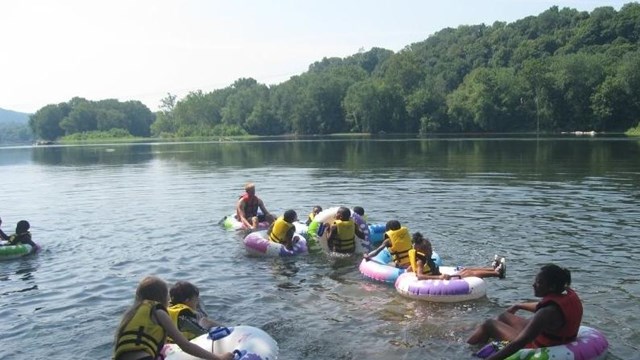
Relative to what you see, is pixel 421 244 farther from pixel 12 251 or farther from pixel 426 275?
pixel 12 251

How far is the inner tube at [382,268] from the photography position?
12.3m

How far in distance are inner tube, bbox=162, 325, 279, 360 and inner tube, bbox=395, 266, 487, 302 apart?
13.3ft

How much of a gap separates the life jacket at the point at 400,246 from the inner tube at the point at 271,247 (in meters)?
3.07

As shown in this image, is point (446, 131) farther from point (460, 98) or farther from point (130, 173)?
point (130, 173)

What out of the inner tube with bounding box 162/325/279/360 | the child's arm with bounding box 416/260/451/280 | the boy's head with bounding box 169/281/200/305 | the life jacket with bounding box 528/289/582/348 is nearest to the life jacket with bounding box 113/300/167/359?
the inner tube with bounding box 162/325/279/360

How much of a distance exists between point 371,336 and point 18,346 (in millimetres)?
5640

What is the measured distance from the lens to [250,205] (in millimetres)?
18766

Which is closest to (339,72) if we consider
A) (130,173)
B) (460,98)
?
(460,98)

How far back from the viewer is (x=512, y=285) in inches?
471

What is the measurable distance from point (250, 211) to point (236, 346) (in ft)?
36.8

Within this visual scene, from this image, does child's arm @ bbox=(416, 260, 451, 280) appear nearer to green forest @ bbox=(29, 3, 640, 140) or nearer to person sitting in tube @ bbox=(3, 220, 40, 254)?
person sitting in tube @ bbox=(3, 220, 40, 254)

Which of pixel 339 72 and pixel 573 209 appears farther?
pixel 339 72

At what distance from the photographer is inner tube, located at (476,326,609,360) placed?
7887 mm

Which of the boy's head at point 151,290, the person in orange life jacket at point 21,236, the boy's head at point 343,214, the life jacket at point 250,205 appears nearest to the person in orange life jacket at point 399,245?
the boy's head at point 343,214
